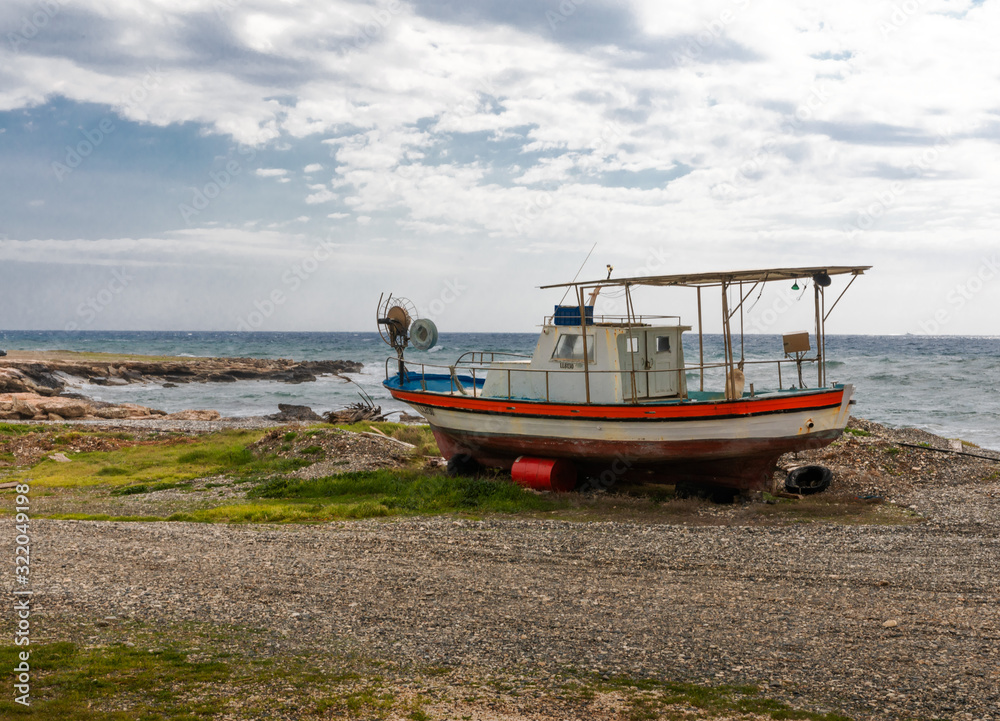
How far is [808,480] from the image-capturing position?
17844mm

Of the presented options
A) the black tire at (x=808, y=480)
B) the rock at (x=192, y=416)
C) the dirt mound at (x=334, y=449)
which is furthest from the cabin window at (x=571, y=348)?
the rock at (x=192, y=416)

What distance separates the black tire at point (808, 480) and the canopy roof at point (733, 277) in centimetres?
476

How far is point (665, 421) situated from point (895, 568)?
5.76 m

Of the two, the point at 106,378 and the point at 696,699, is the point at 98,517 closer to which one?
the point at 696,699

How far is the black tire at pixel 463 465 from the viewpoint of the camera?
19250 millimetres

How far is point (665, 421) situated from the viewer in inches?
632

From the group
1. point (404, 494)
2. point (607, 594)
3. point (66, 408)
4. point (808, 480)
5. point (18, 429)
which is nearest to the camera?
point (607, 594)

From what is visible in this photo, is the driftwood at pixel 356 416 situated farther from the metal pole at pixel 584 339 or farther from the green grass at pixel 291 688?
the green grass at pixel 291 688

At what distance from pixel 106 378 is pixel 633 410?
5810cm

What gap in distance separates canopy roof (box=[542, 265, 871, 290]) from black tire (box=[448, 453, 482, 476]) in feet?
17.9

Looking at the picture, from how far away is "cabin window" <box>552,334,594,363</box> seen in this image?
17453 millimetres

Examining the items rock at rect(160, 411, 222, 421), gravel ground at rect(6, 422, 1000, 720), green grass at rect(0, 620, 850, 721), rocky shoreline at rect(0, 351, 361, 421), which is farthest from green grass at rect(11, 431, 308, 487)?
rocky shoreline at rect(0, 351, 361, 421)

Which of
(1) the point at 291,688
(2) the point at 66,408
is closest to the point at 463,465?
(1) the point at 291,688

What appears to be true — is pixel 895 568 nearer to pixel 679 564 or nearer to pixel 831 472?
pixel 679 564
